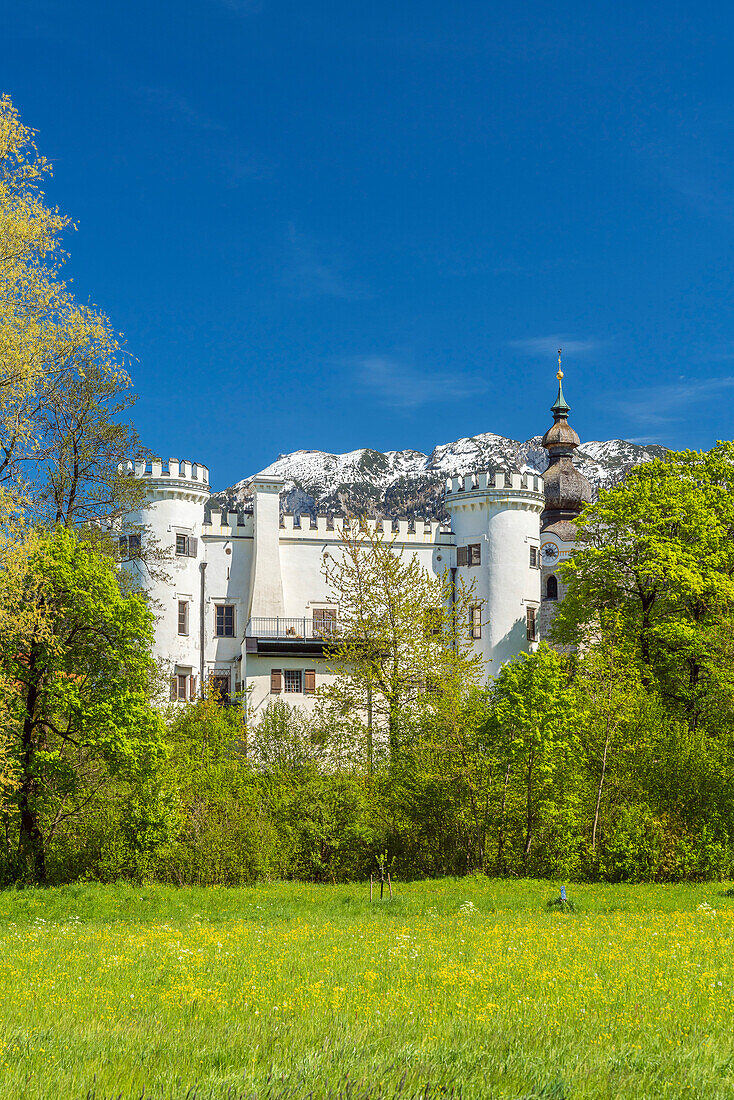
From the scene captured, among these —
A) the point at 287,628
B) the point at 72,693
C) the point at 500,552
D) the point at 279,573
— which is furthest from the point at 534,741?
the point at 279,573

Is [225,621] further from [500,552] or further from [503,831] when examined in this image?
[503,831]

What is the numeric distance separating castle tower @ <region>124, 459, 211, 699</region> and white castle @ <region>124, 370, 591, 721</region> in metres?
0.06

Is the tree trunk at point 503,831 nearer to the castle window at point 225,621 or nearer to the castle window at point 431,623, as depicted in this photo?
the castle window at point 431,623

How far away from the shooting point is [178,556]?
52.0 meters

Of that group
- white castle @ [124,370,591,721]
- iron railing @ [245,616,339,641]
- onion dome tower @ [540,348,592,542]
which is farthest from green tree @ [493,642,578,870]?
onion dome tower @ [540,348,592,542]

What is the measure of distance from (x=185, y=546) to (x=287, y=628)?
7.15 metres

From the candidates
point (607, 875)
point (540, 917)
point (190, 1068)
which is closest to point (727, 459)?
point (607, 875)

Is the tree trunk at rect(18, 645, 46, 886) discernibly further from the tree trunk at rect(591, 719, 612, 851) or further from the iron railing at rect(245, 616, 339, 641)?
the iron railing at rect(245, 616, 339, 641)

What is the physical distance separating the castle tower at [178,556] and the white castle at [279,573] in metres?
0.06

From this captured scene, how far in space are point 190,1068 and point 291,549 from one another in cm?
5005

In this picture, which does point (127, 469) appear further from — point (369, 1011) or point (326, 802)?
point (369, 1011)

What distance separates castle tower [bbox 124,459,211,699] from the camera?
5138 centimetres

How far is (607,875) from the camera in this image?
29.8 meters

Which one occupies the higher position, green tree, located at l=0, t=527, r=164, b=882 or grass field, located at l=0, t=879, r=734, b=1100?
green tree, located at l=0, t=527, r=164, b=882
